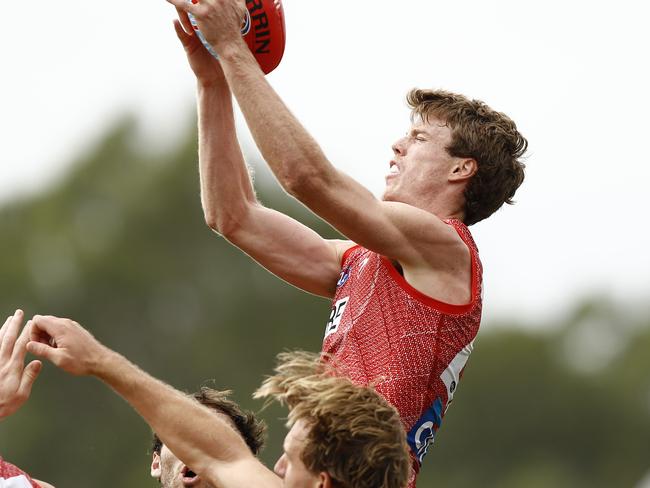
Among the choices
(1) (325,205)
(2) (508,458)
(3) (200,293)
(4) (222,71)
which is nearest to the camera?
(1) (325,205)

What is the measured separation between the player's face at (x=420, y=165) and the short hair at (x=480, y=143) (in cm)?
6

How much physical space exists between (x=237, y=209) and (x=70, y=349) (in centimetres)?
224

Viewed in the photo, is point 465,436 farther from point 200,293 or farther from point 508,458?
point 200,293

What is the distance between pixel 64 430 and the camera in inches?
1644

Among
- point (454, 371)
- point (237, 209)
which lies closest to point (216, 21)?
point (237, 209)

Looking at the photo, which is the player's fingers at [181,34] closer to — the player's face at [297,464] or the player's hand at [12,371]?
the player's hand at [12,371]

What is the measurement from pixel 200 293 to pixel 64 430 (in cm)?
682

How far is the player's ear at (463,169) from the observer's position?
9.66 metres

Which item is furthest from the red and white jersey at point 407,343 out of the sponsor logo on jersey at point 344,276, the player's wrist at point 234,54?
the player's wrist at point 234,54

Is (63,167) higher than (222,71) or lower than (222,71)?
lower

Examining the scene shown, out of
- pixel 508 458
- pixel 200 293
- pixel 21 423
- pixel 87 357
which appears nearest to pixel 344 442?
pixel 87 357

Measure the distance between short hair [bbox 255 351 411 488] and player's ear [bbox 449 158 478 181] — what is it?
1.98 m

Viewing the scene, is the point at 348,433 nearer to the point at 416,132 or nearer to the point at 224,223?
the point at 224,223

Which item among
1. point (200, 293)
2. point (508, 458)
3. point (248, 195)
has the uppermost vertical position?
point (248, 195)
